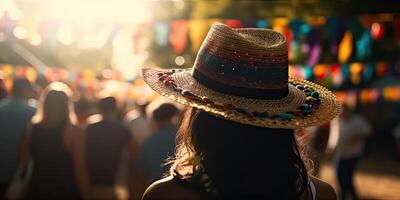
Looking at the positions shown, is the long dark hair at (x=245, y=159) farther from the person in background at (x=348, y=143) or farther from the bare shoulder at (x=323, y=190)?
the person in background at (x=348, y=143)

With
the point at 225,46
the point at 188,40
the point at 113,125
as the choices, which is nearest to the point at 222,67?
the point at 225,46

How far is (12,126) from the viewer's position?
22.4 feet

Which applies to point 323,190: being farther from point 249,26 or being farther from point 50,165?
point 249,26

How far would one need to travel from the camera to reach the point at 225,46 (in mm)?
2316

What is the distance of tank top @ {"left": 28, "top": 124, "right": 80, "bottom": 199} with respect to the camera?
593cm

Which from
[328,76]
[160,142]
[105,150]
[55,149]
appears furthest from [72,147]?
[328,76]

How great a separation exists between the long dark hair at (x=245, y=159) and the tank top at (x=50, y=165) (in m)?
3.77

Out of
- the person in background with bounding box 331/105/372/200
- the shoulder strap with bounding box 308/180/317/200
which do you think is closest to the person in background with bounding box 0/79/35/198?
the person in background with bounding box 331/105/372/200

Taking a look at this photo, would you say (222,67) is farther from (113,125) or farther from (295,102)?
(113,125)

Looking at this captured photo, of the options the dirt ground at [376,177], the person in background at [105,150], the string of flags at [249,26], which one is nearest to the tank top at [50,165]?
the person in background at [105,150]

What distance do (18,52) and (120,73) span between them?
11.5 meters

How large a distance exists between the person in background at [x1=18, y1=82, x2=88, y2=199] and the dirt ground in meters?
7.14

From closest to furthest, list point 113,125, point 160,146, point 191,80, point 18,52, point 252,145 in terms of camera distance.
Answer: point 252,145, point 191,80, point 160,146, point 113,125, point 18,52

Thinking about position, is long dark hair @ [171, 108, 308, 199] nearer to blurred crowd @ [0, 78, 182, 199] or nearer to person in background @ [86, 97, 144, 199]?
blurred crowd @ [0, 78, 182, 199]
